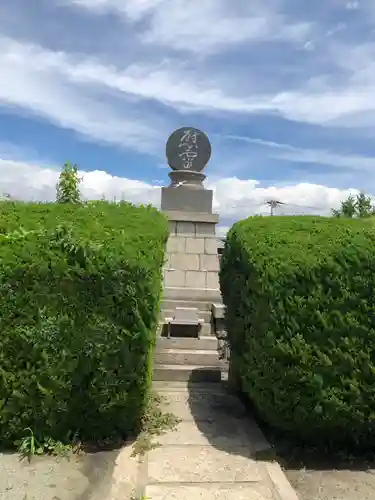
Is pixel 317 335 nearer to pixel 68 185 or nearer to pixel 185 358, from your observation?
pixel 185 358

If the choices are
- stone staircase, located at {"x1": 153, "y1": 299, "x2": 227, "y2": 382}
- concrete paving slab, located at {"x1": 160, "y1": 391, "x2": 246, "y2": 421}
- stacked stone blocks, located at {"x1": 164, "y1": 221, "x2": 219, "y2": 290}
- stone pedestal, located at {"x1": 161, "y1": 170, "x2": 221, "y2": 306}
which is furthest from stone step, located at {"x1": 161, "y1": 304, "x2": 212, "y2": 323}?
concrete paving slab, located at {"x1": 160, "y1": 391, "x2": 246, "y2": 421}

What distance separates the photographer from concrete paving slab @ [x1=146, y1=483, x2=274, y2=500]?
10.6 ft

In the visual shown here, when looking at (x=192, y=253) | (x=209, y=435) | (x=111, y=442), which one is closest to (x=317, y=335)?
(x=209, y=435)

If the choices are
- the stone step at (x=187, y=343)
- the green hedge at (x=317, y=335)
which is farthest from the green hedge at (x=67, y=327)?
the stone step at (x=187, y=343)

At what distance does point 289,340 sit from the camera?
367 centimetres

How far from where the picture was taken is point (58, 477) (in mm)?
3385

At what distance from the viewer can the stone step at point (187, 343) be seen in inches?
264

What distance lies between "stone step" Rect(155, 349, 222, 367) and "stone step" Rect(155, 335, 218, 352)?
21 cm

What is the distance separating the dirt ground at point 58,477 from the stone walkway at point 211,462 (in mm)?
277

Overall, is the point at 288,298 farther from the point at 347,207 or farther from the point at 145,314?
the point at 347,207

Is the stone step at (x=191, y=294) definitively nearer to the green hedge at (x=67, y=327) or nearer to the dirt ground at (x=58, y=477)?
the green hedge at (x=67, y=327)

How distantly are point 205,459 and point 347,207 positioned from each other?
22.5 metres

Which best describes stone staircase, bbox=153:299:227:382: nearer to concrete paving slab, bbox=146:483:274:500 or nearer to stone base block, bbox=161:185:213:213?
concrete paving slab, bbox=146:483:274:500

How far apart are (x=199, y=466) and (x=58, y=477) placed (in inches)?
41.1
